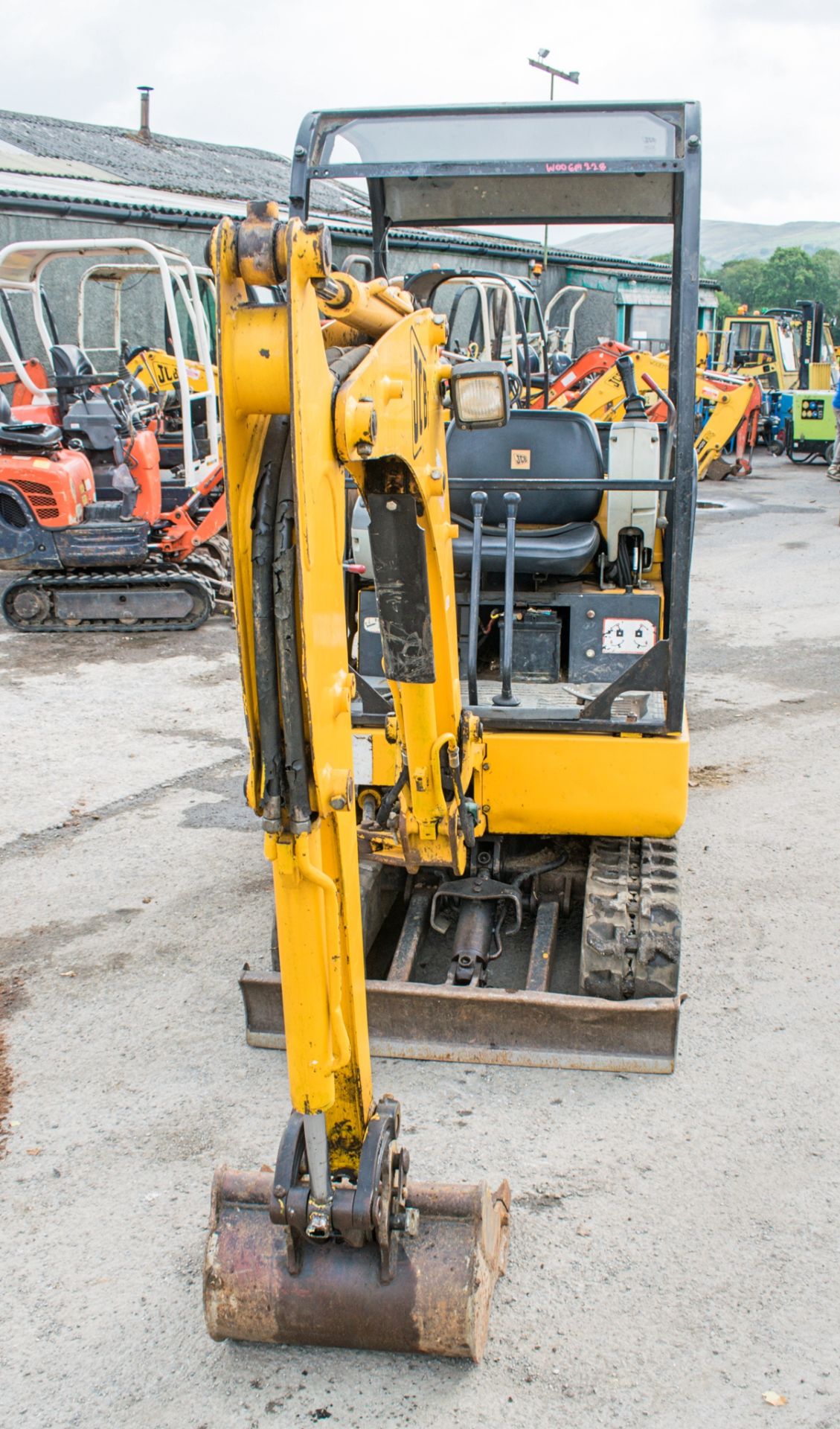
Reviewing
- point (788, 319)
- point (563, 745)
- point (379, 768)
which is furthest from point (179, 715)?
point (788, 319)

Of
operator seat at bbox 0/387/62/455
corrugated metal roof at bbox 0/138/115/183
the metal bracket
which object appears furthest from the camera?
corrugated metal roof at bbox 0/138/115/183

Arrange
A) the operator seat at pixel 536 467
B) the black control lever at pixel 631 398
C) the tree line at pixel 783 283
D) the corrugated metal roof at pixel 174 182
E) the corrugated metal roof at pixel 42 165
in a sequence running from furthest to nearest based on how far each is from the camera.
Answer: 1. the tree line at pixel 783 283
2. the corrugated metal roof at pixel 42 165
3. the corrugated metal roof at pixel 174 182
4. the black control lever at pixel 631 398
5. the operator seat at pixel 536 467

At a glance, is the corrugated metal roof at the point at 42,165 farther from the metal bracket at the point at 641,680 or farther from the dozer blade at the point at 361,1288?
the dozer blade at the point at 361,1288

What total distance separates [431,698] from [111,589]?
268 inches

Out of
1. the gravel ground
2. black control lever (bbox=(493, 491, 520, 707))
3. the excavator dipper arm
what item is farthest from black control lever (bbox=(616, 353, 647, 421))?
the excavator dipper arm

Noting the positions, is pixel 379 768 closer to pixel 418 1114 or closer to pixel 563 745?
pixel 563 745

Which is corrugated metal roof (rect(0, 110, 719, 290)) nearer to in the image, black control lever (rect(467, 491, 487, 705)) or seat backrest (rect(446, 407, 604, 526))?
seat backrest (rect(446, 407, 604, 526))

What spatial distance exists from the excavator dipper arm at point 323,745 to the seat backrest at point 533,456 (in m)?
1.67

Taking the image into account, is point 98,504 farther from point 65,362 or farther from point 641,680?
point 641,680

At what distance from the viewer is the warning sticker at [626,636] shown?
4.52m

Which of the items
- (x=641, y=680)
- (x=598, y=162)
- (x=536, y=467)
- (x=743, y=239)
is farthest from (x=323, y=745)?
(x=743, y=239)

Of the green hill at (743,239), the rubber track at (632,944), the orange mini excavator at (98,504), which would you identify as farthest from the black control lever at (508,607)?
the green hill at (743,239)

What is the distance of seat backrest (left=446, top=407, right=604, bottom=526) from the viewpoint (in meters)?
4.81

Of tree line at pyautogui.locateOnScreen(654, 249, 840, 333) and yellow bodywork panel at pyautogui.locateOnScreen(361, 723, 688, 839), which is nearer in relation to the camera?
yellow bodywork panel at pyautogui.locateOnScreen(361, 723, 688, 839)
